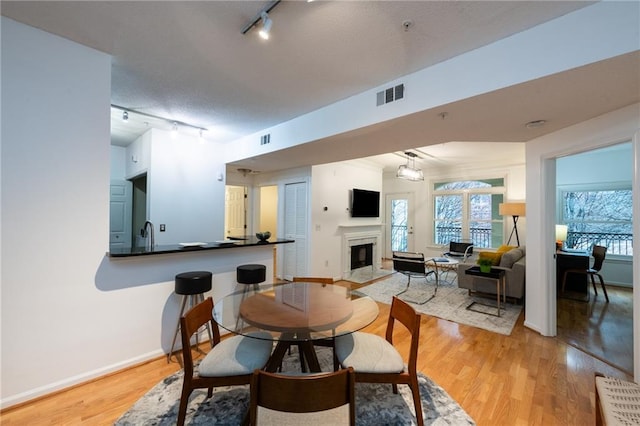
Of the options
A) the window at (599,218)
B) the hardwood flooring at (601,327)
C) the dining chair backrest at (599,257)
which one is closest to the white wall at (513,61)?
the hardwood flooring at (601,327)

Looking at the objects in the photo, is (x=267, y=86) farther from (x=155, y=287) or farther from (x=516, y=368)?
(x=516, y=368)

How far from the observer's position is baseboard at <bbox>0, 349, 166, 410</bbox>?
1846 mm

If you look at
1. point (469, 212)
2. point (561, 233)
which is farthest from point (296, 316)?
point (469, 212)

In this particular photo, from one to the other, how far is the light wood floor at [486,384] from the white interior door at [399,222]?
468cm

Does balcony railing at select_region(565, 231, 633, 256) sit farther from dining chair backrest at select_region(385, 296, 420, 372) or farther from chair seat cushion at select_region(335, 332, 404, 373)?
chair seat cushion at select_region(335, 332, 404, 373)

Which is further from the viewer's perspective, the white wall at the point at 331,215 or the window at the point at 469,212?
the window at the point at 469,212

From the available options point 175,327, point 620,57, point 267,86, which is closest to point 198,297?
point 175,327

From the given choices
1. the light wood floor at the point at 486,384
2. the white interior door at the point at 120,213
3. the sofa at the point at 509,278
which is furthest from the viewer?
the white interior door at the point at 120,213

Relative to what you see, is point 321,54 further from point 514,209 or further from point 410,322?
point 514,209

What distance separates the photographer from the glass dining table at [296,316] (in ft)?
5.46

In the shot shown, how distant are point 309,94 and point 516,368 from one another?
3.32m

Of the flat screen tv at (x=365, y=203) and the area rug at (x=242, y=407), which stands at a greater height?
the flat screen tv at (x=365, y=203)

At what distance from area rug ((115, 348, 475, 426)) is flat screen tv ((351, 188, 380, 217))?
415 centimetres

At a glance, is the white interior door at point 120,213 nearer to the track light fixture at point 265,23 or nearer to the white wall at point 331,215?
the white wall at point 331,215
